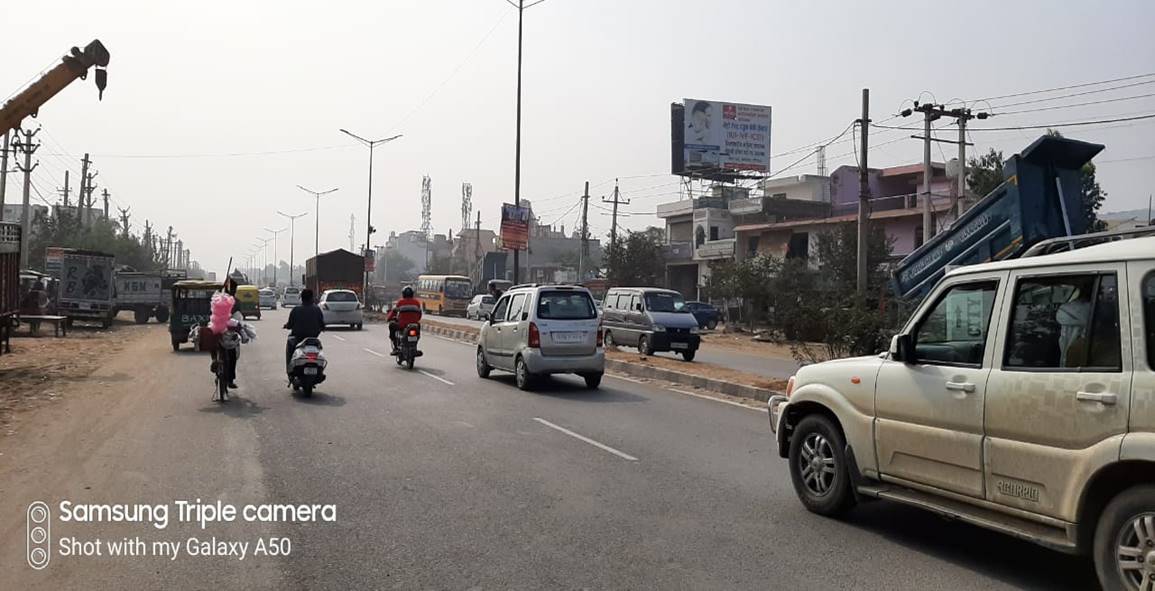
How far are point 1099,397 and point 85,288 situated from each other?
36.1 meters

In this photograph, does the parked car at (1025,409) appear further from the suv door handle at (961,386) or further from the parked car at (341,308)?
the parked car at (341,308)

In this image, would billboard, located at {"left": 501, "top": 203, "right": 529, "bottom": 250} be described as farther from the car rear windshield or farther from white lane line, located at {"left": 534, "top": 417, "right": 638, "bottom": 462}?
white lane line, located at {"left": 534, "top": 417, "right": 638, "bottom": 462}

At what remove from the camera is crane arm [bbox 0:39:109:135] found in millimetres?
20109

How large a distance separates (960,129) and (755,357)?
14.8m

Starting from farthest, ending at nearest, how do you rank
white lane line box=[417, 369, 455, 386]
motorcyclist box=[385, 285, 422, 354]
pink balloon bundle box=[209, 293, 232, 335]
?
motorcyclist box=[385, 285, 422, 354] → white lane line box=[417, 369, 455, 386] → pink balloon bundle box=[209, 293, 232, 335]

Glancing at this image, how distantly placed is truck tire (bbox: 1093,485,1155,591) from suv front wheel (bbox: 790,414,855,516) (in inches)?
78.0

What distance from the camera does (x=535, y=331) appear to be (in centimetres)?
1484

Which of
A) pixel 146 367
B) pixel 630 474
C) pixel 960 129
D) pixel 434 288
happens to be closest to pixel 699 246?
pixel 434 288

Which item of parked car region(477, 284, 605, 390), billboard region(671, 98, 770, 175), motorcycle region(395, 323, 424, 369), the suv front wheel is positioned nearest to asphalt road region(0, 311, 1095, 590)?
the suv front wheel

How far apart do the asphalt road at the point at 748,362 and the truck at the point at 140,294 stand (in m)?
26.1

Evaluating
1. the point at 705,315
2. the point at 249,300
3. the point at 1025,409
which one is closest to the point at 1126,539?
the point at 1025,409

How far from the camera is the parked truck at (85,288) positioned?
108ft

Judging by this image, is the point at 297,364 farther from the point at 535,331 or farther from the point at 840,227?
the point at 840,227

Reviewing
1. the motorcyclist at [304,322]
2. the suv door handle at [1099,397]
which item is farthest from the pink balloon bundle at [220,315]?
the suv door handle at [1099,397]
